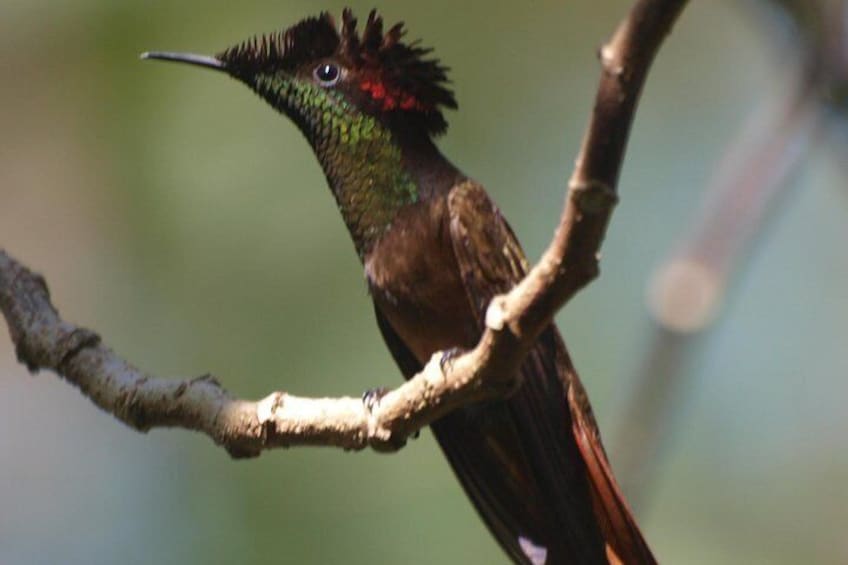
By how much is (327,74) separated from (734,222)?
1008 mm

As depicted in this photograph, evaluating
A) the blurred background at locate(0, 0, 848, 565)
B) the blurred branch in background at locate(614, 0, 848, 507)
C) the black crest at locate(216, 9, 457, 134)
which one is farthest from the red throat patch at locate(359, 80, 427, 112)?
the blurred background at locate(0, 0, 848, 565)

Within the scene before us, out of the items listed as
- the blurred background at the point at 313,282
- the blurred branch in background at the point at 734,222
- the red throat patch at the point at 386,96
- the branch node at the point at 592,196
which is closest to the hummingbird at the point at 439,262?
the red throat patch at the point at 386,96

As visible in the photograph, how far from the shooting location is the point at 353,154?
3090mm

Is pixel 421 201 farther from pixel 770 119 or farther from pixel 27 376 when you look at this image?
pixel 27 376

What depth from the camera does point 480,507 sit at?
3217 millimetres

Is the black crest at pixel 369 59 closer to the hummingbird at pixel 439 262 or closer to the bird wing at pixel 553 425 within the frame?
the hummingbird at pixel 439 262

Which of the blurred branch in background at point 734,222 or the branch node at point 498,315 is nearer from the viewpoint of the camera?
the branch node at point 498,315

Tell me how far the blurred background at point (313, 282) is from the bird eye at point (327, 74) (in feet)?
7.26

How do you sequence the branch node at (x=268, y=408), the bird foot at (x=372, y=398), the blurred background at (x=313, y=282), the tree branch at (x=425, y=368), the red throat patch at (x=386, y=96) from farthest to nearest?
the blurred background at (x=313, y=282) → the red throat patch at (x=386, y=96) → the branch node at (x=268, y=408) → the bird foot at (x=372, y=398) → the tree branch at (x=425, y=368)

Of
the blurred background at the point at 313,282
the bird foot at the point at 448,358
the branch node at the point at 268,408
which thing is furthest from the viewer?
the blurred background at the point at 313,282

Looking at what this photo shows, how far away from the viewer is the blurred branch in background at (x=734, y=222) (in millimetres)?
2754

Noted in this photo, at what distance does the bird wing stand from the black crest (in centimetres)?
31

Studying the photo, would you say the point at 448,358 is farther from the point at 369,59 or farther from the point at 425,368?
the point at 369,59

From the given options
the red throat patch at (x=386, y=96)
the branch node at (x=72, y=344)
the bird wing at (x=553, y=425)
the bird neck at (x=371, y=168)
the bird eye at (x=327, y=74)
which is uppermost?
the bird eye at (x=327, y=74)
